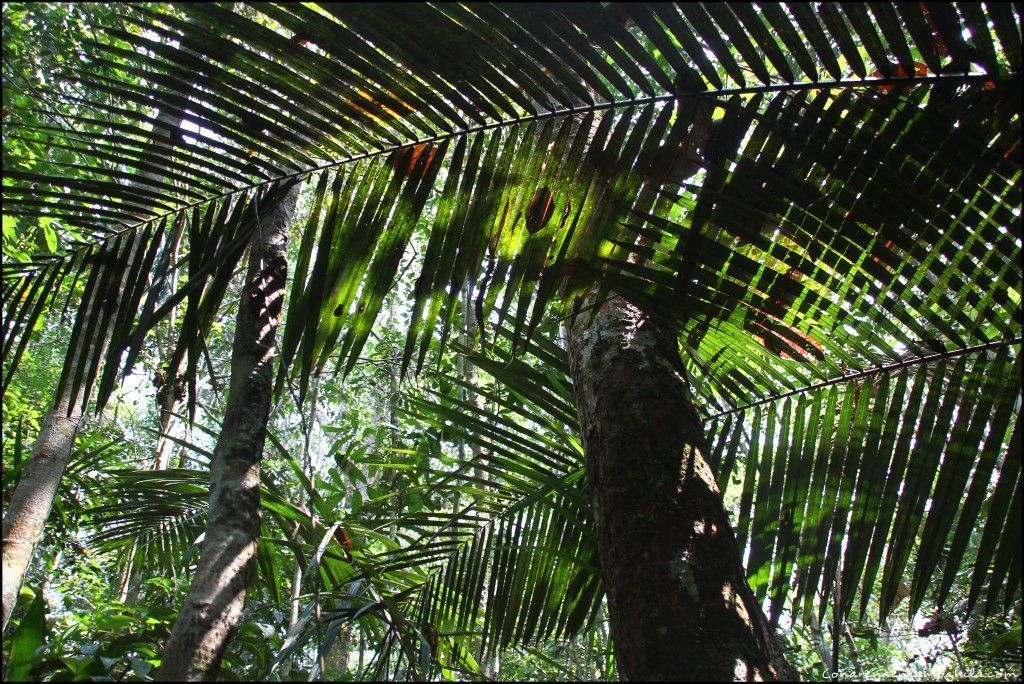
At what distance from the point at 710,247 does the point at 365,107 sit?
22.6 inches

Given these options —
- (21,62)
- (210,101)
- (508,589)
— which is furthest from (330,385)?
(210,101)

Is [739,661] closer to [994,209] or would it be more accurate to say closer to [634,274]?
[634,274]

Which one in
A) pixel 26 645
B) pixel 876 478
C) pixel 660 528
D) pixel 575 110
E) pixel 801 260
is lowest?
pixel 26 645

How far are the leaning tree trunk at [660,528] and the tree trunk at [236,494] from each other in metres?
0.58

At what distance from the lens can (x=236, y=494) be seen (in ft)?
4.18

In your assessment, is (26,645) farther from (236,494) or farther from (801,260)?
(801,260)

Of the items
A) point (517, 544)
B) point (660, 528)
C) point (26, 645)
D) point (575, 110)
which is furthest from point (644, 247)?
point (26, 645)

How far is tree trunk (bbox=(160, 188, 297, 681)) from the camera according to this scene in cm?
106

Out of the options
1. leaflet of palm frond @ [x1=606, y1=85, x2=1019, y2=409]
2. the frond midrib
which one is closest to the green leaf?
the frond midrib

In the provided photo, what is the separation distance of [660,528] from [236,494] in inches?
29.3

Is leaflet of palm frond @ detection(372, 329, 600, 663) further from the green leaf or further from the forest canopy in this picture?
the green leaf

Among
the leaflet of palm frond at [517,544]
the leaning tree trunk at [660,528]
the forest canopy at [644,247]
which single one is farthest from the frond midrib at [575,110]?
the leaflet of palm frond at [517,544]

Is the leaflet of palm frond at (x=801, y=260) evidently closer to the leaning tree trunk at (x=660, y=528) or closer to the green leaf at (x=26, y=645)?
the leaning tree trunk at (x=660, y=528)

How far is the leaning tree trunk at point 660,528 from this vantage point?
86 cm
